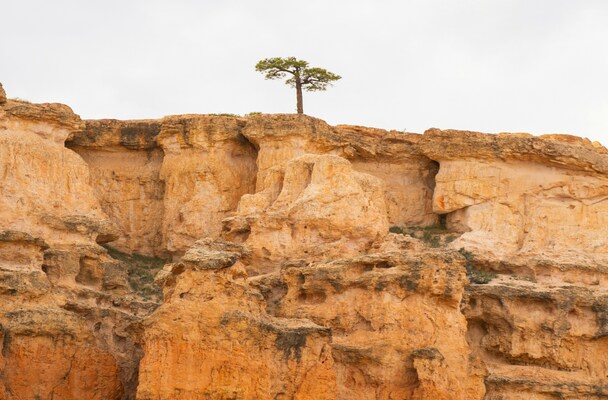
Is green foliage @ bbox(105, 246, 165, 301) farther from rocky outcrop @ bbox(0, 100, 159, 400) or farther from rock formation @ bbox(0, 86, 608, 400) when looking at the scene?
rocky outcrop @ bbox(0, 100, 159, 400)

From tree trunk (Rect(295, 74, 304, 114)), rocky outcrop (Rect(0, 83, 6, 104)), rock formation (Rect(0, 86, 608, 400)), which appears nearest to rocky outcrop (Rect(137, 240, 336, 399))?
rock formation (Rect(0, 86, 608, 400))

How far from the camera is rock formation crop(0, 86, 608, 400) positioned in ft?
98.1

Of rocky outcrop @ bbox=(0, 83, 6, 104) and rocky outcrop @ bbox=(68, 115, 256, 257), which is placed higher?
rocky outcrop @ bbox=(0, 83, 6, 104)

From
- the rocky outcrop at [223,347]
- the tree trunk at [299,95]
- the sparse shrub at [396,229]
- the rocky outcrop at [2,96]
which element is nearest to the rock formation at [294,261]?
the rocky outcrop at [223,347]

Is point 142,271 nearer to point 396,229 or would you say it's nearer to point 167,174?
point 167,174

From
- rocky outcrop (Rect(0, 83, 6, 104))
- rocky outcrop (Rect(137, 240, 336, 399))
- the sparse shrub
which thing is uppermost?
rocky outcrop (Rect(0, 83, 6, 104))

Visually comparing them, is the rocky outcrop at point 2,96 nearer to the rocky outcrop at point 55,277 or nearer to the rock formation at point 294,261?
the rocky outcrop at point 55,277

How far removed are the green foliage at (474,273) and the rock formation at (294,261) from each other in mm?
68

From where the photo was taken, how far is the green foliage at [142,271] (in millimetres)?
37094

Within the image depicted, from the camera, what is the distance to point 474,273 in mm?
36656

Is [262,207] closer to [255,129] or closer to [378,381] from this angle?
[255,129]

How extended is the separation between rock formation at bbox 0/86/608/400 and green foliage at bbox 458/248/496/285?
0.22 ft

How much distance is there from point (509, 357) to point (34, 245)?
45.5 ft

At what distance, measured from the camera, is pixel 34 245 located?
3369 centimetres
